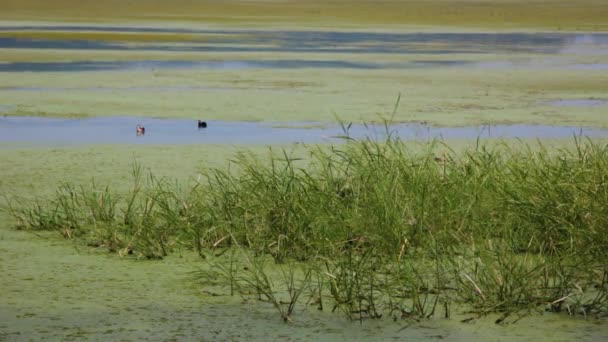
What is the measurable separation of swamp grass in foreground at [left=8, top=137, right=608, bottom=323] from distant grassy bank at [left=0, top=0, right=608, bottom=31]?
1020 inches

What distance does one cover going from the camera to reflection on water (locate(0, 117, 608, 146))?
26.9 ft

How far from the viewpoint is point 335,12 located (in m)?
41.4

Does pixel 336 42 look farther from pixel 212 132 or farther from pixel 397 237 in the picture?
pixel 397 237

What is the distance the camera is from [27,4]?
137 ft

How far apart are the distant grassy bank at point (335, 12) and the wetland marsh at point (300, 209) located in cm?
2041

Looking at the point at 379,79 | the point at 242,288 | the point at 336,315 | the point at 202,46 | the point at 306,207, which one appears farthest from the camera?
the point at 202,46

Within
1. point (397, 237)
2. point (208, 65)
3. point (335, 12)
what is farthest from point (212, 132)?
point (335, 12)

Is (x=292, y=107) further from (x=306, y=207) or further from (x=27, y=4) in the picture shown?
(x=27, y=4)

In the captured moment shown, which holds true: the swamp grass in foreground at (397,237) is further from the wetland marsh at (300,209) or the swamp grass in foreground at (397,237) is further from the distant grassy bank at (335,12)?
the distant grassy bank at (335,12)

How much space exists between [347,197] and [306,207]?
185 mm

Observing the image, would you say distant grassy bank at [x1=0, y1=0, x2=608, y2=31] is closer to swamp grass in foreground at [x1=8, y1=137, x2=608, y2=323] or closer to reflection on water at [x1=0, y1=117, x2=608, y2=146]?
reflection on water at [x1=0, y1=117, x2=608, y2=146]

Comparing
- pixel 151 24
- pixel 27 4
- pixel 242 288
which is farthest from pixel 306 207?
pixel 27 4

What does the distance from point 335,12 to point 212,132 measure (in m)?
33.1

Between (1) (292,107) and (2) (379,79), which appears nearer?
(1) (292,107)
